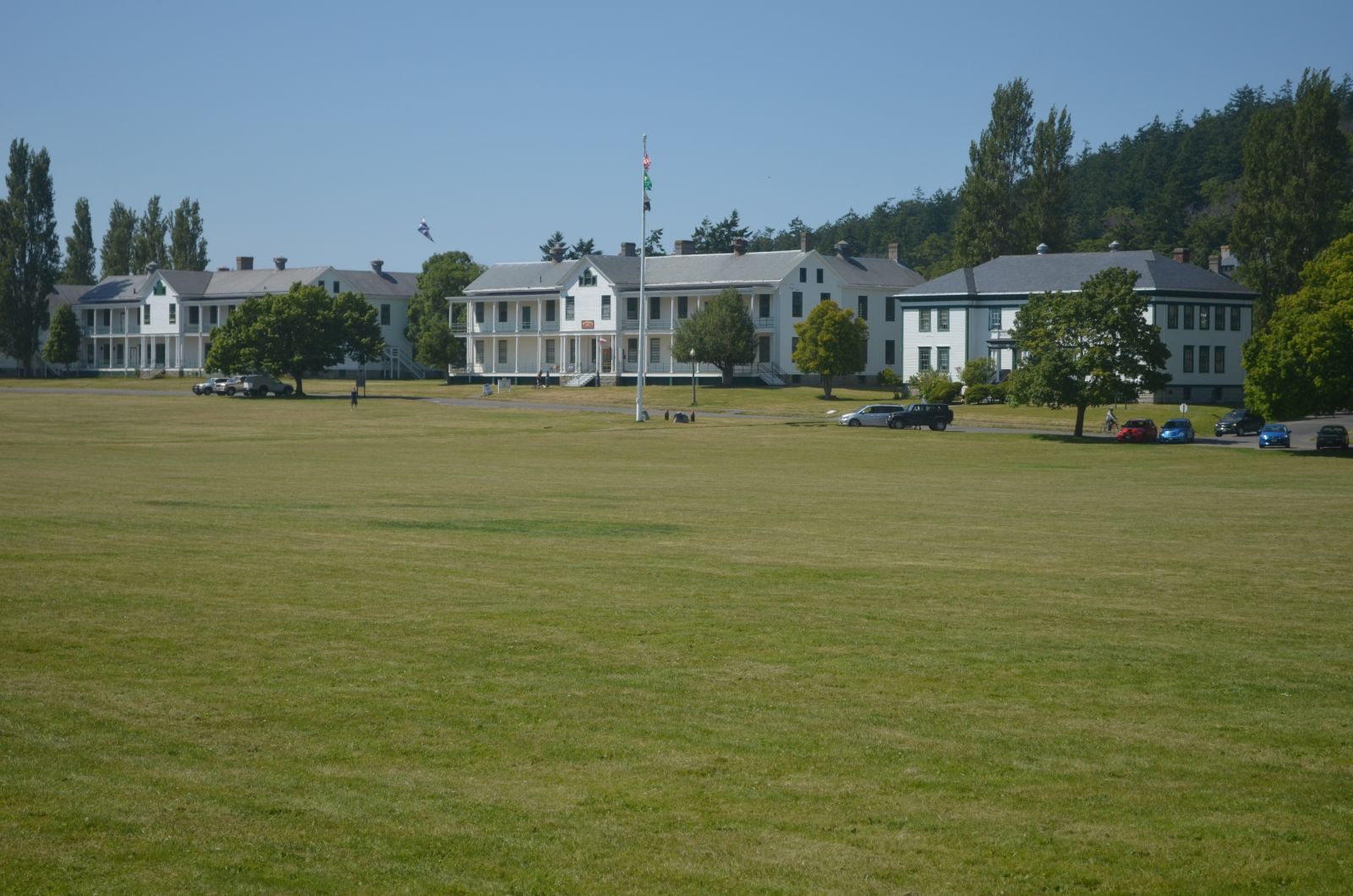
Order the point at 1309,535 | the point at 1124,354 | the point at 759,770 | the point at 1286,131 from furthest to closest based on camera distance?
the point at 1286,131
the point at 1124,354
the point at 1309,535
the point at 759,770

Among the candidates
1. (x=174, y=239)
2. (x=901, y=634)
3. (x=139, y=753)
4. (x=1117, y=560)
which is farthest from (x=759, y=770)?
(x=174, y=239)

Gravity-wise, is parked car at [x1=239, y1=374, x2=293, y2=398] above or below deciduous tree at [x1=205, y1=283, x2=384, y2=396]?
below

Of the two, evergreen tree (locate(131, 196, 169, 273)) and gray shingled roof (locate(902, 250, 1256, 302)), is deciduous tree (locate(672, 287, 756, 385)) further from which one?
evergreen tree (locate(131, 196, 169, 273))

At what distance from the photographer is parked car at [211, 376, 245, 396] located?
4205 inches

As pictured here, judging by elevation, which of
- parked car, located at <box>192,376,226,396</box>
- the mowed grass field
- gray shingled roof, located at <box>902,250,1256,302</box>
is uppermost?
gray shingled roof, located at <box>902,250,1256,302</box>

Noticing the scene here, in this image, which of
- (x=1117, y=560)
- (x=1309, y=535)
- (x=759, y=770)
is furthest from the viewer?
(x=1309, y=535)

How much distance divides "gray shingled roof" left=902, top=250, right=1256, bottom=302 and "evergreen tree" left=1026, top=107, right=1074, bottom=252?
7576 millimetres

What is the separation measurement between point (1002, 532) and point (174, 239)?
14610 centimetres

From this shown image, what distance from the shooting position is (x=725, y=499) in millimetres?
35312

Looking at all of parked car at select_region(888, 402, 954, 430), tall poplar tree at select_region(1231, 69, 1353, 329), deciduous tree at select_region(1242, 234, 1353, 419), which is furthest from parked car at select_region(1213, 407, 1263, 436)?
tall poplar tree at select_region(1231, 69, 1353, 329)

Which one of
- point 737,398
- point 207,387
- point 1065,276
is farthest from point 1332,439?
point 207,387

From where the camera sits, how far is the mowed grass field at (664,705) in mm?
8727

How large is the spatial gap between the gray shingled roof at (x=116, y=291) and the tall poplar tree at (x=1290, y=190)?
104674 mm

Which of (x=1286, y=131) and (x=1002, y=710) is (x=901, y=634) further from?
(x=1286, y=131)
